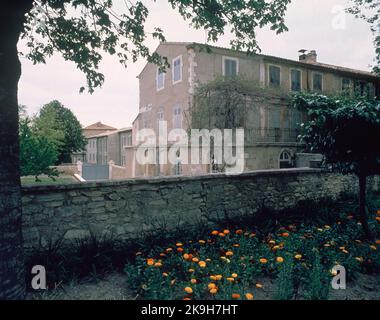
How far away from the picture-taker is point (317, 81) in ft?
75.8

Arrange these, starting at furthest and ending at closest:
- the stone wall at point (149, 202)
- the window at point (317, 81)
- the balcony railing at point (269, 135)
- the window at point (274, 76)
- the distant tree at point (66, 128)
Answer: the distant tree at point (66, 128) < the window at point (317, 81) < the window at point (274, 76) < the balcony railing at point (269, 135) < the stone wall at point (149, 202)

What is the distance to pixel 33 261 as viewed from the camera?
4488 millimetres

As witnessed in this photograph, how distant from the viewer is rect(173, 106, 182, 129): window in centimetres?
1886

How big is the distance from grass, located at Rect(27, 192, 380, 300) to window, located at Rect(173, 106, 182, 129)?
13.3 meters

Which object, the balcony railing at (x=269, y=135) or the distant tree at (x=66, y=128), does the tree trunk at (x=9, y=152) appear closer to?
the balcony railing at (x=269, y=135)

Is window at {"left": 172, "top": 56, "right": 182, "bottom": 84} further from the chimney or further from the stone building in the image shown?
the chimney

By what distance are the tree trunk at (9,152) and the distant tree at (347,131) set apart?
514 centimetres

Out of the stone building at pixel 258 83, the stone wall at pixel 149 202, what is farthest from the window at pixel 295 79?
the stone wall at pixel 149 202

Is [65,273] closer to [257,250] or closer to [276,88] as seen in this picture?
[257,250]

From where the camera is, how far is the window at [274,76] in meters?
20.6

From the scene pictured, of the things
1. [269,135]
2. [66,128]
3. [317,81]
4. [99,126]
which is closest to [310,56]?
[317,81]

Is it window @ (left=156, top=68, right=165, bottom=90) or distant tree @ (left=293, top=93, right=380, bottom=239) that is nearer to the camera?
distant tree @ (left=293, top=93, right=380, bottom=239)

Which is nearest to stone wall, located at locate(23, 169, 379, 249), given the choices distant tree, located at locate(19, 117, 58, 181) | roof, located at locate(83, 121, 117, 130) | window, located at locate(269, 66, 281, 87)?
distant tree, located at locate(19, 117, 58, 181)

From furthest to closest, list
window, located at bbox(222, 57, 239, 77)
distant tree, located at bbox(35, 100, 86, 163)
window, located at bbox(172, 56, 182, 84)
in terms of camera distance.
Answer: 1. distant tree, located at bbox(35, 100, 86, 163)
2. window, located at bbox(172, 56, 182, 84)
3. window, located at bbox(222, 57, 239, 77)
